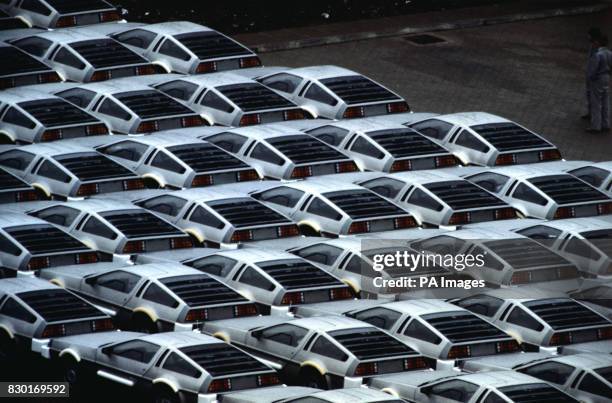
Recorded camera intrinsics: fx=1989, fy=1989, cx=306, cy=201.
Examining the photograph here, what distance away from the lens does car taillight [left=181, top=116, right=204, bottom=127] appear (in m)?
36.0

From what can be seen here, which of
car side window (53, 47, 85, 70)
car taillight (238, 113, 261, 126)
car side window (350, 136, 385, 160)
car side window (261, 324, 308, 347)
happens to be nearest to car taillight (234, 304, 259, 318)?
car side window (261, 324, 308, 347)

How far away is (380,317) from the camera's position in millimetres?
27547

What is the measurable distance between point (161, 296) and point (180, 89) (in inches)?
410

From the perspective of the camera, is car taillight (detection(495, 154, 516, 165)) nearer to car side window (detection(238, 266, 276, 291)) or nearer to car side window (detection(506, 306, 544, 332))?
car side window (detection(506, 306, 544, 332))

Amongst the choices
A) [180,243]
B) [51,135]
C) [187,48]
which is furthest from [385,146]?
[187,48]

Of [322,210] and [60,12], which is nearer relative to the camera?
[322,210]

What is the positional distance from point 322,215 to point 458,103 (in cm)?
1044

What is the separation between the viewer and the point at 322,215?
31547mm

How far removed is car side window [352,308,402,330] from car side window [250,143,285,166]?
6.66 meters

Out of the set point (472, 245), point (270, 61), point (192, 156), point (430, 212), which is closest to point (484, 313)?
point (472, 245)

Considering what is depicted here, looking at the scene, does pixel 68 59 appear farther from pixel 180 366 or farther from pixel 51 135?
pixel 180 366

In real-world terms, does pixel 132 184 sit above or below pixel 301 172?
above

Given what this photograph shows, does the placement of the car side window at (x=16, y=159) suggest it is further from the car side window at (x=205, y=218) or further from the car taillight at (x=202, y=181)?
the car side window at (x=205, y=218)

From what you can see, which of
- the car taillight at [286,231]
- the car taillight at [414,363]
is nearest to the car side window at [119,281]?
the car taillight at [286,231]
